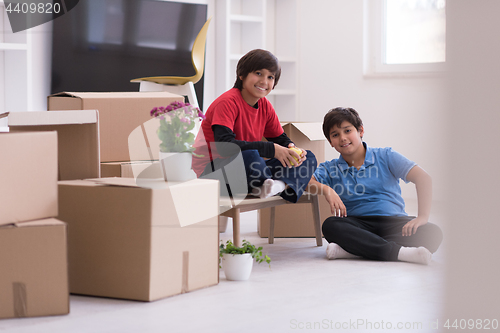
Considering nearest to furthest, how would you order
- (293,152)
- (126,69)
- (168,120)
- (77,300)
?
(77,300) < (168,120) < (293,152) < (126,69)

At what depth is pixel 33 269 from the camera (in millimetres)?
1354

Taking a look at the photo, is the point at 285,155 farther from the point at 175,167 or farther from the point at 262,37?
the point at 262,37

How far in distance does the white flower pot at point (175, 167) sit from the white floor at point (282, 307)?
1.19 feet

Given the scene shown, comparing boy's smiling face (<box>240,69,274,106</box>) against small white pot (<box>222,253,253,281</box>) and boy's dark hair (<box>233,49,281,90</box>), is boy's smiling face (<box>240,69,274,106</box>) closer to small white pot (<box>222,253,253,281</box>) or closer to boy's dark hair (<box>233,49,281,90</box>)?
boy's dark hair (<box>233,49,281,90</box>)

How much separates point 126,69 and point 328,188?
6.53 feet

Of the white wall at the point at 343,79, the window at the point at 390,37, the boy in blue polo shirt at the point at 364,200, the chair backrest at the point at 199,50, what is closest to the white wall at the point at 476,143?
the boy in blue polo shirt at the point at 364,200

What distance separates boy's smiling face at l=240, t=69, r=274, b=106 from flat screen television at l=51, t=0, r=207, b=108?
1.63m

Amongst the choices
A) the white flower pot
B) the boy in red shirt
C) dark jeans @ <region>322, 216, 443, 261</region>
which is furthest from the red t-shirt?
dark jeans @ <region>322, 216, 443, 261</region>

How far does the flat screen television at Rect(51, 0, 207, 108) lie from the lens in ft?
10.8

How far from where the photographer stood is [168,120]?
169 centimetres

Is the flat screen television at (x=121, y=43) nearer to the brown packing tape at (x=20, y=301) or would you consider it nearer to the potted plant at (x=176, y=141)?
the potted plant at (x=176, y=141)

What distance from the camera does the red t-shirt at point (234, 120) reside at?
200 centimetres

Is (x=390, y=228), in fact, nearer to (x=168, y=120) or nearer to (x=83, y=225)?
(x=168, y=120)

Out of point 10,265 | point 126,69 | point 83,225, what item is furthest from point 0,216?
point 126,69
